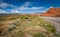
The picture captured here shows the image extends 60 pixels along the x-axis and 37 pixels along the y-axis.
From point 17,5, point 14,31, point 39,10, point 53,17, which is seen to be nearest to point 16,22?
point 14,31

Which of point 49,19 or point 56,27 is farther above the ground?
point 49,19

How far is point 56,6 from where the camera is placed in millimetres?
2172

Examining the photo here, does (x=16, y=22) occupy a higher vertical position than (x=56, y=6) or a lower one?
lower

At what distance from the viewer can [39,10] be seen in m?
2.21

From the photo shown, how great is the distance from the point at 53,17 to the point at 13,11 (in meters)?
0.80

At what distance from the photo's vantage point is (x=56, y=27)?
6.99 feet

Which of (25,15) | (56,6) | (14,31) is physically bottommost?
(14,31)

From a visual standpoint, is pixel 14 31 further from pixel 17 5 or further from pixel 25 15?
pixel 17 5

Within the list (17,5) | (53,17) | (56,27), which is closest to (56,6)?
(53,17)

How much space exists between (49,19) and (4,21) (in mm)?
889

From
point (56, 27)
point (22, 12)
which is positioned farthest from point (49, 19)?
point (22, 12)

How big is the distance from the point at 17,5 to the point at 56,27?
2.91 feet

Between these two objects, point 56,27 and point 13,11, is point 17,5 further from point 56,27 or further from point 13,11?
point 56,27

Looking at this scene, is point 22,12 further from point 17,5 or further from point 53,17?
point 53,17
